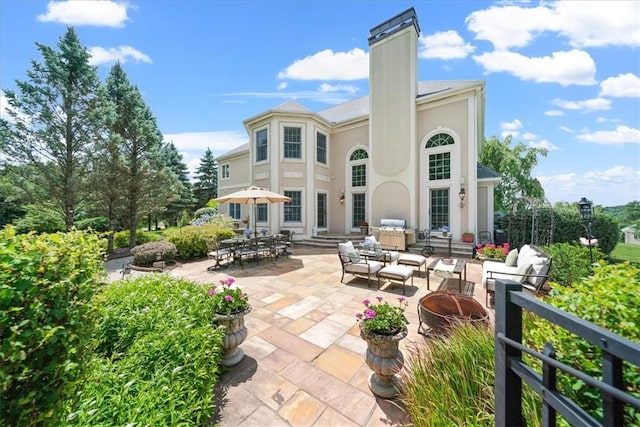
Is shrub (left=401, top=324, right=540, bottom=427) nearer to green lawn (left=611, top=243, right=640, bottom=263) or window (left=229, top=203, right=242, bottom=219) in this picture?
window (left=229, top=203, right=242, bottom=219)

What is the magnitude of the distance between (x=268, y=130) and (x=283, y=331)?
12273 millimetres

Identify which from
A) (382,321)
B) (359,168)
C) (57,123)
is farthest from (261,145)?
(382,321)

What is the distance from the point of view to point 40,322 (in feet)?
4.02

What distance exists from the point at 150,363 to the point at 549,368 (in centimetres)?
279

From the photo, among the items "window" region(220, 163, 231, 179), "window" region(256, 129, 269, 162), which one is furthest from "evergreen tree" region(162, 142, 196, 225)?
"window" region(256, 129, 269, 162)

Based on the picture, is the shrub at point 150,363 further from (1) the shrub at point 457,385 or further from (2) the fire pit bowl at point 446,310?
(2) the fire pit bowl at point 446,310

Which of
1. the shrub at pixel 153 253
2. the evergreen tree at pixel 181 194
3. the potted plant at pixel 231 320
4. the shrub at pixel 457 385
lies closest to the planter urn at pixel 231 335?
the potted plant at pixel 231 320

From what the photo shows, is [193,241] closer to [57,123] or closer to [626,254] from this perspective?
[57,123]

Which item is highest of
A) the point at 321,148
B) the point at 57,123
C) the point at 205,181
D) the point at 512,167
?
the point at 512,167

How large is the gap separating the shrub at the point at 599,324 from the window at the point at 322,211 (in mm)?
13199

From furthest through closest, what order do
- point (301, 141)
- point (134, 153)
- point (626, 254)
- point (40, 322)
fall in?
point (301, 141) → point (626, 254) → point (134, 153) → point (40, 322)

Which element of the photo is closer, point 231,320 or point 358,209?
point 231,320

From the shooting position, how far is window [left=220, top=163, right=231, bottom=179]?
19323 mm

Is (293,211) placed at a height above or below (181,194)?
below
